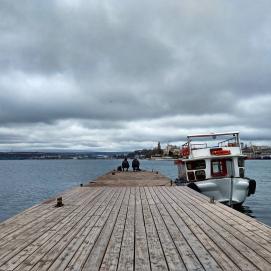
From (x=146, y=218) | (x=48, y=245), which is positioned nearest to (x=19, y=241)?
(x=48, y=245)

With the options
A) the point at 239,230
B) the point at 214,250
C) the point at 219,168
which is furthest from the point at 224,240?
the point at 219,168

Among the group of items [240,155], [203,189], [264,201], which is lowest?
[264,201]

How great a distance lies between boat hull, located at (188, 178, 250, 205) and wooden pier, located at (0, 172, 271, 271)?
371 inches

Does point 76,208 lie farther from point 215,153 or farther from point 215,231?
point 215,153

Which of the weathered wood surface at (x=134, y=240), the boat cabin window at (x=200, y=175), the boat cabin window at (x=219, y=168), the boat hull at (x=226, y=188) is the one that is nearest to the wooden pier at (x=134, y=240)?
the weathered wood surface at (x=134, y=240)

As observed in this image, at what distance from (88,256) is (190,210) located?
5.31m

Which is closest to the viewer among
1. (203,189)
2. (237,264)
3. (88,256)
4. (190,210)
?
(237,264)

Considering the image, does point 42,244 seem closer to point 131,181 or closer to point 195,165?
point 195,165

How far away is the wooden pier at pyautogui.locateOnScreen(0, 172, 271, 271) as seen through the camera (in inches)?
203

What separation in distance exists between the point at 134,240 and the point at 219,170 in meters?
16.4

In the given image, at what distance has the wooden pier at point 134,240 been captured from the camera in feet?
16.9

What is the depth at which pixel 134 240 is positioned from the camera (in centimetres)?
654

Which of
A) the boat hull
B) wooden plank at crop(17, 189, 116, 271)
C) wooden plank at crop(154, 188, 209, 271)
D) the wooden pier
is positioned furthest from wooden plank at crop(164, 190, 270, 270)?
the boat hull

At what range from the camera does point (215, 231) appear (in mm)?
7301
